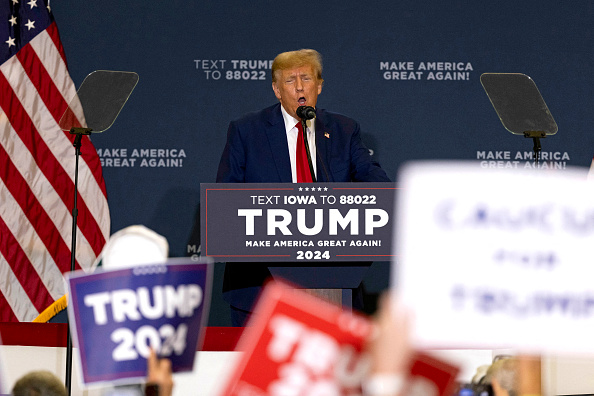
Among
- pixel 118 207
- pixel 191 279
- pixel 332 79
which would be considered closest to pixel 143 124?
pixel 118 207

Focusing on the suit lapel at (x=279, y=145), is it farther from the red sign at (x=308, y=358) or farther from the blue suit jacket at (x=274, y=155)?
the red sign at (x=308, y=358)

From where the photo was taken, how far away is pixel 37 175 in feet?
17.3

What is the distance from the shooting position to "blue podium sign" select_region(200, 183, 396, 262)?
291cm

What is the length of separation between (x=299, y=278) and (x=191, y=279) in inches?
65.8

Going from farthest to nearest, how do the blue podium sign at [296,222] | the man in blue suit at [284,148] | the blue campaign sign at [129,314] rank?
the man in blue suit at [284,148]
the blue podium sign at [296,222]
the blue campaign sign at [129,314]

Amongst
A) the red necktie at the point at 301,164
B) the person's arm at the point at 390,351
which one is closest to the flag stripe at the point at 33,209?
the red necktie at the point at 301,164

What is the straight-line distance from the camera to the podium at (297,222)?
2.91 meters

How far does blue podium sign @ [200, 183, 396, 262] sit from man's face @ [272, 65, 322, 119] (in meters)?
0.76

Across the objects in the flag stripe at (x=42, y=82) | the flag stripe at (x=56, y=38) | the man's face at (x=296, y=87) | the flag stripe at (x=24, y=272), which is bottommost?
the flag stripe at (x=24, y=272)

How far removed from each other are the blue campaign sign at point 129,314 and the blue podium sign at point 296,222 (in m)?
1.48

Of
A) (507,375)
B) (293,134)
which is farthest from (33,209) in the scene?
(507,375)

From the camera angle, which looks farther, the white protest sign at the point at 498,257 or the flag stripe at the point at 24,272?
the flag stripe at the point at 24,272

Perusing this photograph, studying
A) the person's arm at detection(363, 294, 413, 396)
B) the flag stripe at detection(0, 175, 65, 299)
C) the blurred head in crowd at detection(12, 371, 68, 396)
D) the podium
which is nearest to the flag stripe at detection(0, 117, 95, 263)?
the flag stripe at detection(0, 175, 65, 299)

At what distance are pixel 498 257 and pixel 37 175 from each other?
446 cm
